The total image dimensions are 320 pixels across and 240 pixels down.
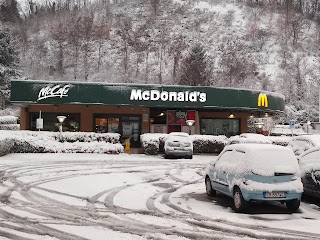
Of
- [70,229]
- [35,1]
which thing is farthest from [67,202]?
[35,1]

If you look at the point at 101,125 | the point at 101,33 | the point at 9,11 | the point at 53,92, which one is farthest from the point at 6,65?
the point at 9,11

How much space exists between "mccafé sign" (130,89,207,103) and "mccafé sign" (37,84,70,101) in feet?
15.7

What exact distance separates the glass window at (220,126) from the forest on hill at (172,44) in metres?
32.4

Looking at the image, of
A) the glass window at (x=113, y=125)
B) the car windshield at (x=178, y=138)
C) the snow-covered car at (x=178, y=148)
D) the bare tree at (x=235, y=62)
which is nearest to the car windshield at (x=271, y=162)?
the snow-covered car at (x=178, y=148)

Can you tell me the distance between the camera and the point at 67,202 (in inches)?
423

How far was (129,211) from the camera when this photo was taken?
982 centimetres

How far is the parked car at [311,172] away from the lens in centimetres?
1114

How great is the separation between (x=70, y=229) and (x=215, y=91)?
25069mm

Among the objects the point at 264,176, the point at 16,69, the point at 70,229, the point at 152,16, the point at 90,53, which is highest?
the point at 152,16

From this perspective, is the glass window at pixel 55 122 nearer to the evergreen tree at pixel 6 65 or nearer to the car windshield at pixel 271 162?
the car windshield at pixel 271 162

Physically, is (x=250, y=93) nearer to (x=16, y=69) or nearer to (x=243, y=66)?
(x=16, y=69)

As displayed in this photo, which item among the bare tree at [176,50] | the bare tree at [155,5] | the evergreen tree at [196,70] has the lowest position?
the evergreen tree at [196,70]

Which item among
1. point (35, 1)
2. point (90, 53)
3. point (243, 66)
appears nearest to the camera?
point (243, 66)

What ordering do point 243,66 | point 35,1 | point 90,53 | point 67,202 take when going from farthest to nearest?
point 35,1 < point 90,53 < point 243,66 < point 67,202
